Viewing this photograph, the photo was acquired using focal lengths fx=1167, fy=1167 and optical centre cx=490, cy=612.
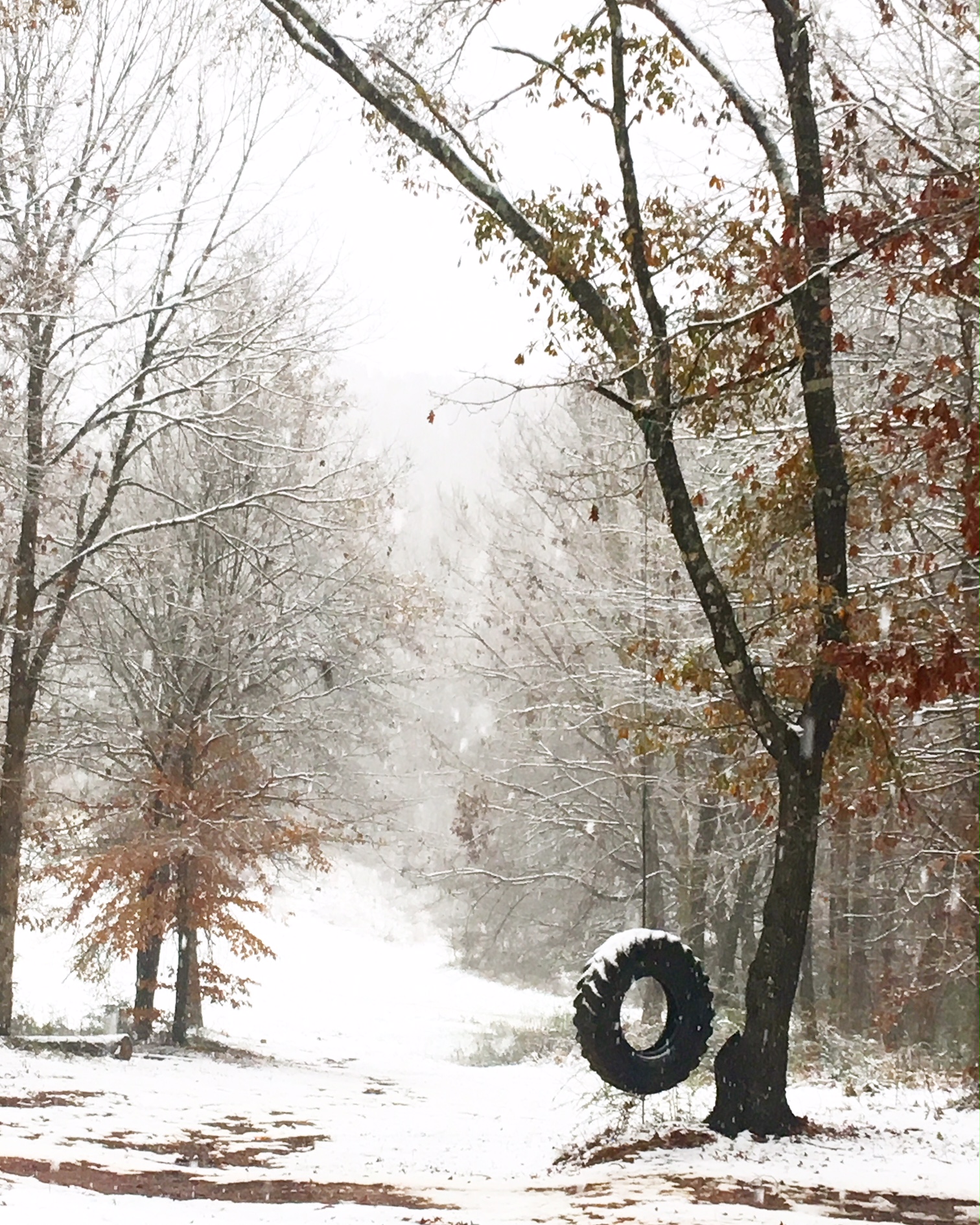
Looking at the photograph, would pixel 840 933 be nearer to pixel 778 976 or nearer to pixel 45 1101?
pixel 778 976

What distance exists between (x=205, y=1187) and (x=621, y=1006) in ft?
9.58

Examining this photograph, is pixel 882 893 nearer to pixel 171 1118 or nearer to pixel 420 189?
pixel 171 1118

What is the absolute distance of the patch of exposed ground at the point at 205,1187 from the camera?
20.3 ft

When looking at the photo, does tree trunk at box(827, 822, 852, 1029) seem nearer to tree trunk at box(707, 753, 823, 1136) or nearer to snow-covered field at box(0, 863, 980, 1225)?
snow-covered field at box(0, 863, 980, 1225)

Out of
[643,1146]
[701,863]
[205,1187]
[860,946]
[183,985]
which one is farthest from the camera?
[860,946]

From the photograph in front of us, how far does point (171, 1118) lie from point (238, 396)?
33.0 feet

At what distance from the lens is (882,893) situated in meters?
14.9

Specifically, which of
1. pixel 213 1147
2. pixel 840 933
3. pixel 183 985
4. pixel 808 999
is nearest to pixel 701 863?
pixel 808 999

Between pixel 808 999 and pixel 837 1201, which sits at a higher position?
pixel 837 1201

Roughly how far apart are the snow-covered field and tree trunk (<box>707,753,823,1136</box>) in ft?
0.98

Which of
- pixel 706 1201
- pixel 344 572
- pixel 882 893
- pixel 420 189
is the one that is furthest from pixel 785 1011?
pixel 344 572

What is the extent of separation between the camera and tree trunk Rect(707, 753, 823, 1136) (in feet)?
24.1

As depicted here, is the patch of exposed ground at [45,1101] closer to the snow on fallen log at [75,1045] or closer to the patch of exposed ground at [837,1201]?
the snow on fallen log at [75,1045]

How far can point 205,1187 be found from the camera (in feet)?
21.8
